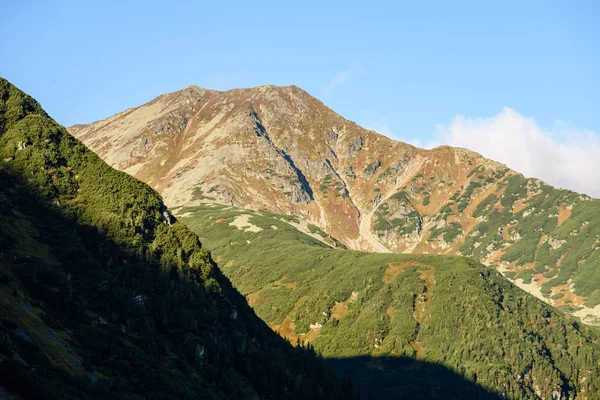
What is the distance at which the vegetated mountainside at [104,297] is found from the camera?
47719 millimetres

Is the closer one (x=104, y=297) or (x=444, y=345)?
(x=104, y=297)

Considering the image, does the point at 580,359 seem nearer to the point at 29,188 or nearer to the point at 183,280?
the point at 183,280

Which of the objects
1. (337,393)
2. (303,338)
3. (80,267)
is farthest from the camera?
(303,338)

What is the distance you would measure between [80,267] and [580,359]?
17211cm

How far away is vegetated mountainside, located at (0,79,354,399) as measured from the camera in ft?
157

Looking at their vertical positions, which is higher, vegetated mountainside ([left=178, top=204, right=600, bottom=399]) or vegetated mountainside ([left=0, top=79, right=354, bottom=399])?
vegetated mountainside ([left=178, top=204, right=600, bottom=399])

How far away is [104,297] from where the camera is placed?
6875 cm

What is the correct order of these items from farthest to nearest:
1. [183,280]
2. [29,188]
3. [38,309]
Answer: [183,280] → [29,188] → [38,309]

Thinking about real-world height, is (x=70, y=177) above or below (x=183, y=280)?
above

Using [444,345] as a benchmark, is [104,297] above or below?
below

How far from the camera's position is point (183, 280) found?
86.8 meters

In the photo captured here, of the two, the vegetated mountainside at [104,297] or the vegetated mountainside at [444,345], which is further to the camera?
the vegetated mountainside at [444,345]

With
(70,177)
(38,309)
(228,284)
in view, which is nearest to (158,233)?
(70,177)

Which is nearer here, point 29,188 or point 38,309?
point 38,309
